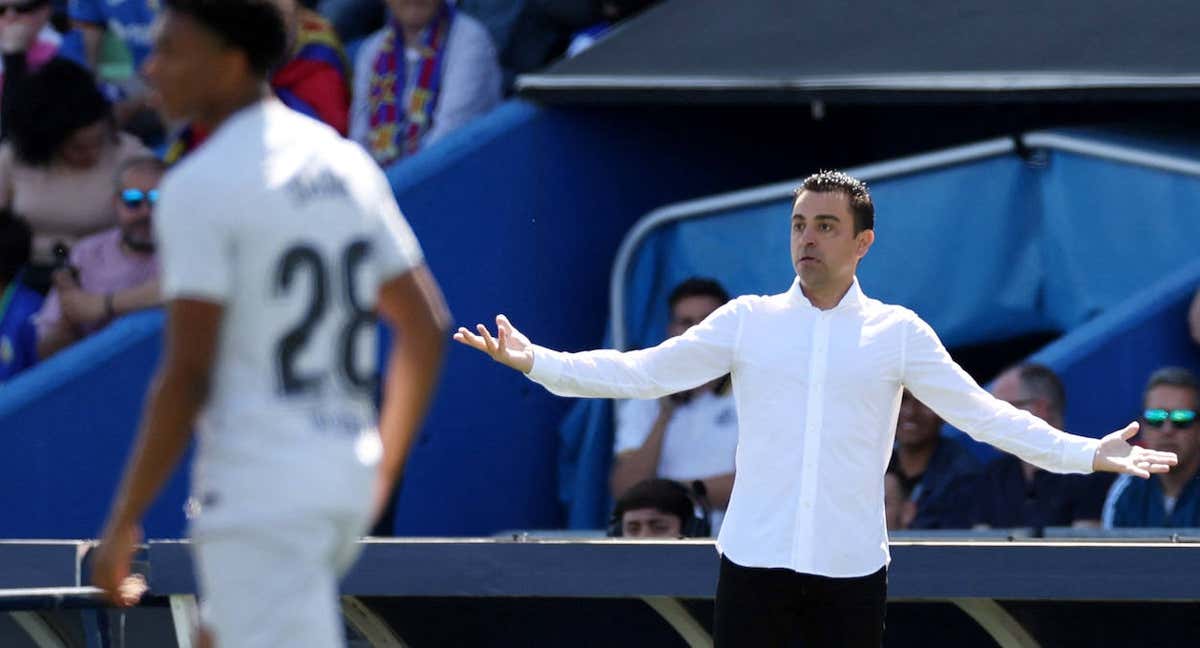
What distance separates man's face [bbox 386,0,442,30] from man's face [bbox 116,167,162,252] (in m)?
1.33

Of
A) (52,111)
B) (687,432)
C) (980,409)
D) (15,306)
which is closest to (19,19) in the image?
(52,111)

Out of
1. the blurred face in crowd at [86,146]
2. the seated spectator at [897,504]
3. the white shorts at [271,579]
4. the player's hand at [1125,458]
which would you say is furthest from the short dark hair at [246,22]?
the blurred face in crowd at [86,146]

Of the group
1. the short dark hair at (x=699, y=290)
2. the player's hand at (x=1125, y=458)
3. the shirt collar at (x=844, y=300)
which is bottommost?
the player's hand at (x=1125, y=458)

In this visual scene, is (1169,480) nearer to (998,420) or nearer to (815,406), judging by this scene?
(998,420)

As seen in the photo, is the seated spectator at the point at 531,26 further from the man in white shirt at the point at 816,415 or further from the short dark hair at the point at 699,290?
the man in white shirt at the point at 816,415

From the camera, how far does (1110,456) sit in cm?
576

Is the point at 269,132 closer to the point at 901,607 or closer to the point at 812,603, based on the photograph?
the point at 812,603

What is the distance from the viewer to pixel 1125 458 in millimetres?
5762

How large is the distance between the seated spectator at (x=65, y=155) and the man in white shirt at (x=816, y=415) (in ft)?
15.4

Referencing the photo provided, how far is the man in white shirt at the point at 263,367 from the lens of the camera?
3762mm

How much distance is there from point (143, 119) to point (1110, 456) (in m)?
6.67

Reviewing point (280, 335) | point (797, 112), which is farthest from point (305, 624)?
point (797, 112)

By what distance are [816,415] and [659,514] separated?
7.97 ft

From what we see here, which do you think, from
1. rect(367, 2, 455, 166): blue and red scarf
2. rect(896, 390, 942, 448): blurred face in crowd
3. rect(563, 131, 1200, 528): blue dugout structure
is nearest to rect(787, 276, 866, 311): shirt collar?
rect(896, 390, 942, 448): blurred face in crowd
